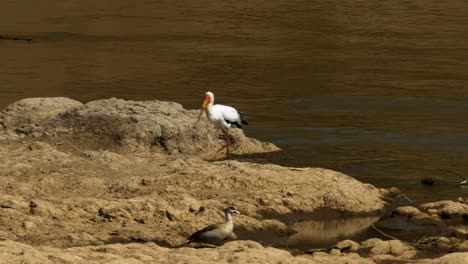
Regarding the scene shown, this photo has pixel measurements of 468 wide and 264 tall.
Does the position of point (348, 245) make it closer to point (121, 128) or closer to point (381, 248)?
point (381, 248)

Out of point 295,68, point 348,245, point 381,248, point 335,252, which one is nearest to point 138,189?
point 348,245

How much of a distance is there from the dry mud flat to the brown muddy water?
4.09 ft

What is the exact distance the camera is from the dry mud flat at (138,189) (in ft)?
34.4

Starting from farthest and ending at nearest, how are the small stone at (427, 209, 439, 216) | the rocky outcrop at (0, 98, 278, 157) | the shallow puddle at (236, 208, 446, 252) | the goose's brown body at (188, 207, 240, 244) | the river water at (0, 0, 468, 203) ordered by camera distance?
the river water at (0, 0, 468, 203), the rocky outcrop at (0, 98, 278, 157), the small stone at (427, 209, 439, 216), the shallow puddle at (236, 208, 446, 252), the goose's brown body at (188, 207, 240, 244)

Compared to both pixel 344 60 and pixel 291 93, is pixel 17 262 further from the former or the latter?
pixel 344 60

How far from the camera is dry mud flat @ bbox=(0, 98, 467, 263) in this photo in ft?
34.4

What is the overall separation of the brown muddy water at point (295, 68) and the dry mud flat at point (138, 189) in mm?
1247

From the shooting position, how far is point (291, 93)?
22.5 m

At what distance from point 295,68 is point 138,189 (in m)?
13.0

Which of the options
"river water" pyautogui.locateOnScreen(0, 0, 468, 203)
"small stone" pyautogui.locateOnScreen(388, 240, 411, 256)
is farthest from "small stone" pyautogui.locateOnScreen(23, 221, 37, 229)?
"river water" pyautogui.locateOnScreen(0, 0, 468, 203)

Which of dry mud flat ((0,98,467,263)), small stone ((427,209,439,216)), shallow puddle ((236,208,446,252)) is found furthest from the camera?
small stone ((427,209,439,216))

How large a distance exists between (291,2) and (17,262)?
3090 cm

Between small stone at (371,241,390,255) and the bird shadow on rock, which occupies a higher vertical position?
small stone at (371,241,390,255)

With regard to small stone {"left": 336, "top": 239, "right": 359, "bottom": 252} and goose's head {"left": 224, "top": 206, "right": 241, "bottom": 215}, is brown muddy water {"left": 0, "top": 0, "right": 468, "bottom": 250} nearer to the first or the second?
small stone {"left": 336, "top": 239, "right": 359, "bottom": 252}
